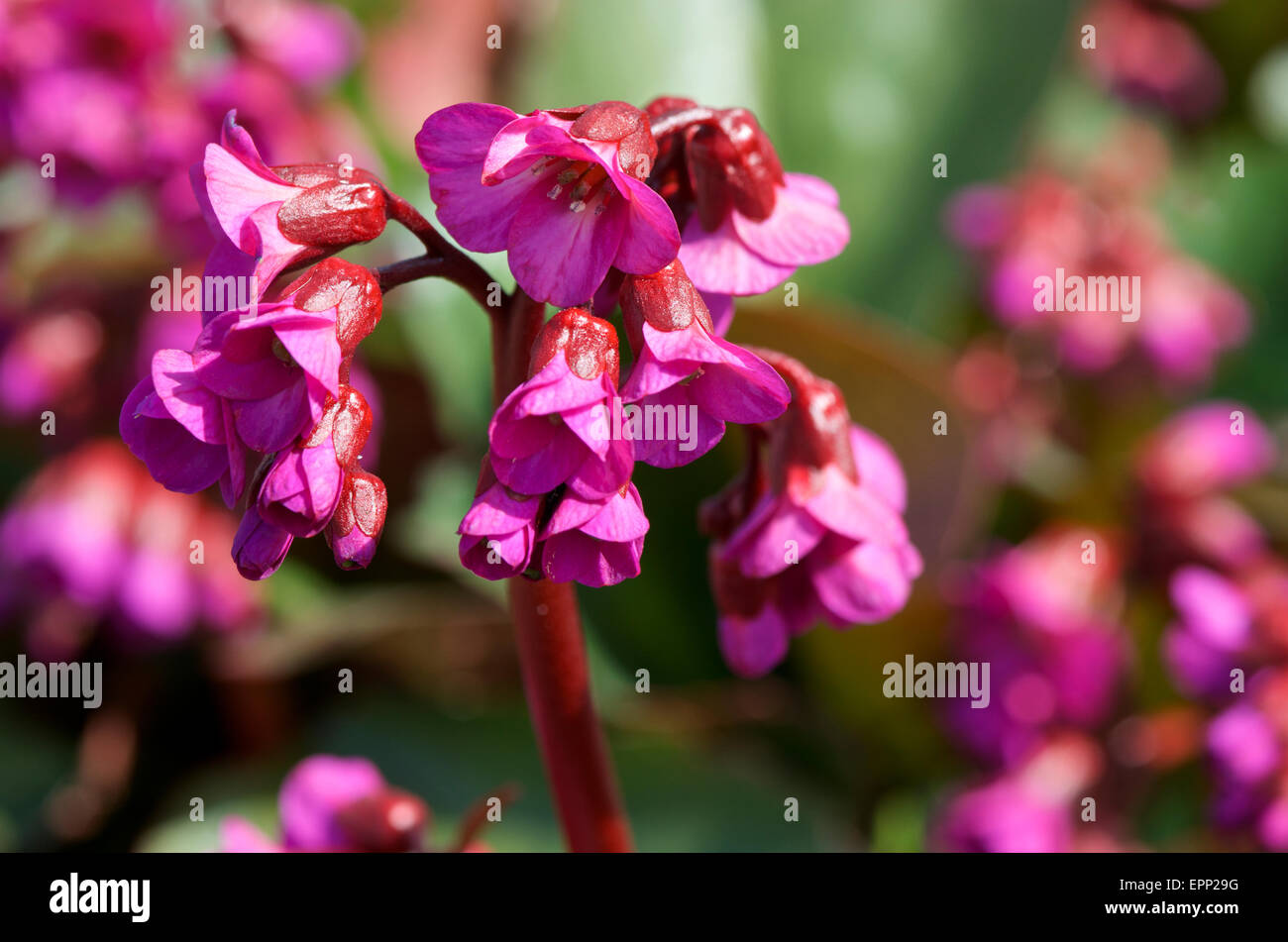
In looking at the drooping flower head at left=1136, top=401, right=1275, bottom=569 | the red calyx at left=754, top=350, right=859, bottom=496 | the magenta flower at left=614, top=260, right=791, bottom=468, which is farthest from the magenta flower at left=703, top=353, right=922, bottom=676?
the drooping flower head at left=1136, top=401, right=1275, bottom=569

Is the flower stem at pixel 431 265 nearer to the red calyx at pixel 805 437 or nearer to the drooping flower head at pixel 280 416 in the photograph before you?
the drooping flower head at pixel 280 416

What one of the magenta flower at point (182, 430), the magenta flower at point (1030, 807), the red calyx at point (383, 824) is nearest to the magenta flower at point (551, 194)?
the magenta flower at point (182, 430)

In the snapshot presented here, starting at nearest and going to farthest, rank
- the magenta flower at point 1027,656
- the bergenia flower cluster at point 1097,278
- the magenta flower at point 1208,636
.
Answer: the magenta flower at point 1208,636
the magenta flower at point 1027,656
the bergenia flower cluster at point 1097,278

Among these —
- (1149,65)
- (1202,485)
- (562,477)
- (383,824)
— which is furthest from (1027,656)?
(1149,65)

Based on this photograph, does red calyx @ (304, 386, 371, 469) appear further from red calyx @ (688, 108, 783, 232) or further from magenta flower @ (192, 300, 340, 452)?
red calyx @ (688, 108, 783, 232)

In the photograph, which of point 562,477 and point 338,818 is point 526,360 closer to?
point 562,477
